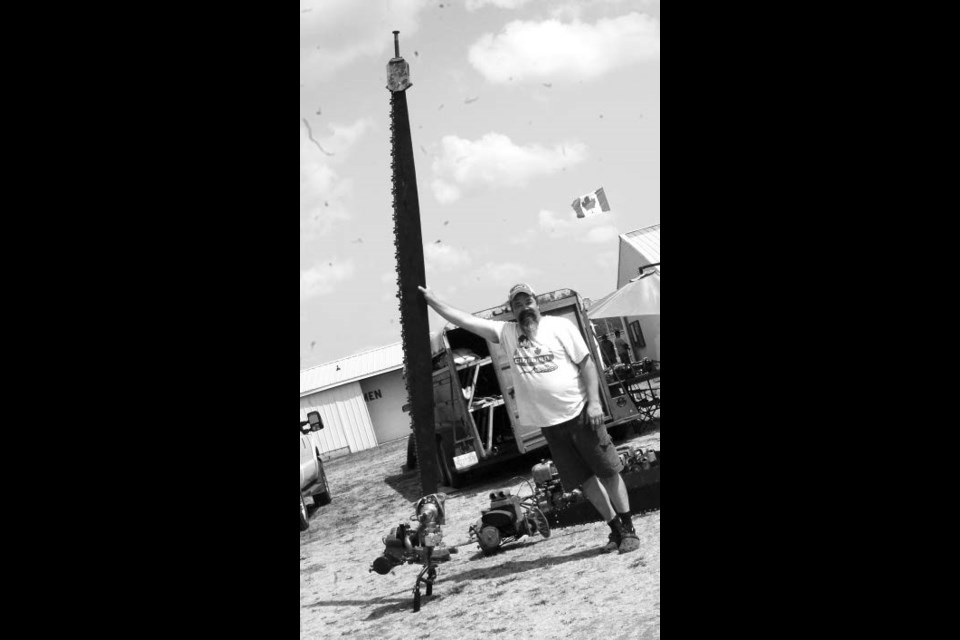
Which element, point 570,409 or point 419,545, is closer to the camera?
point 419,545

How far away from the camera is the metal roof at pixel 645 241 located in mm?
24641

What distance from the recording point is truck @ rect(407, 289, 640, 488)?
10.7m

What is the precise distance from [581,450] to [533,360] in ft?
2.23

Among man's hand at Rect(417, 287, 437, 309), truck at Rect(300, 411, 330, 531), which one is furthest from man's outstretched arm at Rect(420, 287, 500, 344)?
truck at Rect(300, 411, 330, 531)

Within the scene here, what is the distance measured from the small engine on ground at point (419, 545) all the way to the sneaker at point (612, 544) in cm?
115

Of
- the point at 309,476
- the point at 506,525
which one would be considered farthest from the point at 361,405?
the point at 506,525

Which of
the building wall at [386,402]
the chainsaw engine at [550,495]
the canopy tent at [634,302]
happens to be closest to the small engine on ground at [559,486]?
the chainsaw engine at [550,495]

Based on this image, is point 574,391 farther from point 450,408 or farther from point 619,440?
point 619,440

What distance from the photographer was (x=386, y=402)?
102ft

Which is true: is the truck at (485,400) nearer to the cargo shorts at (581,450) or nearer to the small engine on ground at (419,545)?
the cargo shorts at (581,450)

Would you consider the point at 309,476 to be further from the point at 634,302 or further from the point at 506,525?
the point at 506,525
